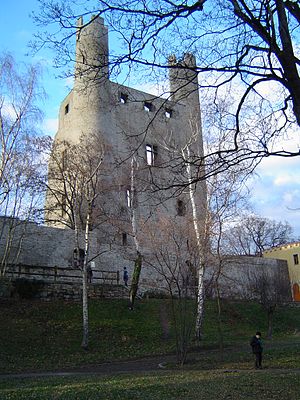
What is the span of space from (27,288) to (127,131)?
1513 centimetres

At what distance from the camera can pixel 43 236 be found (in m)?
24.7

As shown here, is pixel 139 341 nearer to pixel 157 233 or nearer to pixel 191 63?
pixel 157 233

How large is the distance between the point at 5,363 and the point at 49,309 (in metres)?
5.48

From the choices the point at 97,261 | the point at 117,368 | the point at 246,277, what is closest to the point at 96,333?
the point at 117,368

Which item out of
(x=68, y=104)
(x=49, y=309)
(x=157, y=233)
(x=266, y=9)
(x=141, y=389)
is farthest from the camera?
(x=68, y=104)

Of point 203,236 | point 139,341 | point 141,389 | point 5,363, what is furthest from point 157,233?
point 141,389

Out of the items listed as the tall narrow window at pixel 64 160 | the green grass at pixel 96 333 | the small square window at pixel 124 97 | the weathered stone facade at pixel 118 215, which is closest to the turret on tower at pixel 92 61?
the small square window at pixel 124 97

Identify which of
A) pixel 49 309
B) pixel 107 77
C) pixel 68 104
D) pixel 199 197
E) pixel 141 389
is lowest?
pixel 141 389

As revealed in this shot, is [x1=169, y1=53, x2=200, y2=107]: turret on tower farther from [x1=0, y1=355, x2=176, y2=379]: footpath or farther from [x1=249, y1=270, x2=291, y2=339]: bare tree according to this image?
[x1=249, y1=270, x2=291, y2=339]: bare tree

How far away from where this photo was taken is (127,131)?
3173 cm

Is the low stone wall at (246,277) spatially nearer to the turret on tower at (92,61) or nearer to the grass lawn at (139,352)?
the grass lawn at (139,352)

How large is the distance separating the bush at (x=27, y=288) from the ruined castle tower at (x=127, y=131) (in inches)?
194

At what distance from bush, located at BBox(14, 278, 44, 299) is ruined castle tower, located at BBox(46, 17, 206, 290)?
16.1 ft

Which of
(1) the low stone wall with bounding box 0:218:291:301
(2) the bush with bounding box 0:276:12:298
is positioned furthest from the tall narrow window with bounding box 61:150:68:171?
(2) the bush with bounding box 0:276:12:298
